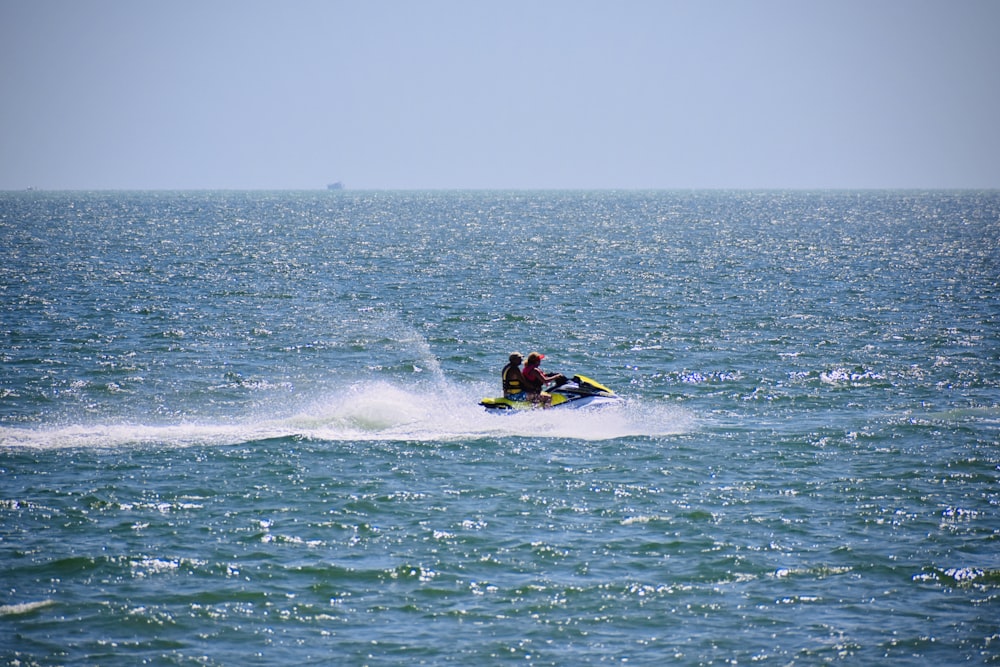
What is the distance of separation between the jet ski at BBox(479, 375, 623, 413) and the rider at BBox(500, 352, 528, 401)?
0.52ft

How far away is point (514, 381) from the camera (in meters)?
29.3

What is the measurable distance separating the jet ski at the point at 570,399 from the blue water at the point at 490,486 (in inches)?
22.9

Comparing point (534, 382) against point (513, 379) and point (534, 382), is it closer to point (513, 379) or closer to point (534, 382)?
point (534, 382)

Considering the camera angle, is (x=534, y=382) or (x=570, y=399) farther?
(x=570, y=399)

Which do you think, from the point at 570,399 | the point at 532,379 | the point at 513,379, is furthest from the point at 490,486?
the point at 570,399

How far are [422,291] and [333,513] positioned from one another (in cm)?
3871

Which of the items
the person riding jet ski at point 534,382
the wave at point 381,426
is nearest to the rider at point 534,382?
the person riding jet ski at point 534,382

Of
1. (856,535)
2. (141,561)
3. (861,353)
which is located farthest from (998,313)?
(141,561)

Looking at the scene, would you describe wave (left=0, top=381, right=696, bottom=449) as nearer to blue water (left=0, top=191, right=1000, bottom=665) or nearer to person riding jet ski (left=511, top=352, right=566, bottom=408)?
blue water (left=0, top=191, right=1000, bottom=665)

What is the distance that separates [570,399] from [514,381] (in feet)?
5.19

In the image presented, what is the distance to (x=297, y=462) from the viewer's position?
24.8 metres

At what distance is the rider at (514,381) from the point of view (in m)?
29.3

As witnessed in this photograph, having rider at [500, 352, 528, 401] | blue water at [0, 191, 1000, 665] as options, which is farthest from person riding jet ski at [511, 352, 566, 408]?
blue water at [0, 191, 1000, 665]

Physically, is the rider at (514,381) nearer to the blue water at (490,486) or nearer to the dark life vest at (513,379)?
the dark life vest at (513,379)
